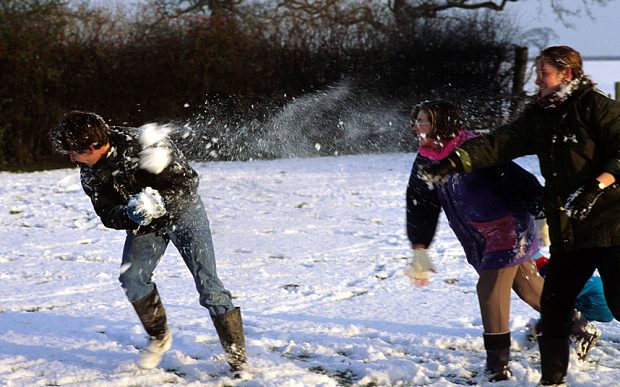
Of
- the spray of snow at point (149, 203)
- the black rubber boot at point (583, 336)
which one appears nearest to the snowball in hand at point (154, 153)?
the spray of snow at point (149, 203)

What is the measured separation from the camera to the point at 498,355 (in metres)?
4.12

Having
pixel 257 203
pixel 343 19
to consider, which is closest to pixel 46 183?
pixel 257 203

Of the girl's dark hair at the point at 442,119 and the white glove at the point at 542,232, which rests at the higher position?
the girl's dark hair at the point at 442,119

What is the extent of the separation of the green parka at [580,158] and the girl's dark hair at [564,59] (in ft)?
0.21

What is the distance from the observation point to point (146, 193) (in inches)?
156

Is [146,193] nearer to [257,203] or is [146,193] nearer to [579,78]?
[579,78]

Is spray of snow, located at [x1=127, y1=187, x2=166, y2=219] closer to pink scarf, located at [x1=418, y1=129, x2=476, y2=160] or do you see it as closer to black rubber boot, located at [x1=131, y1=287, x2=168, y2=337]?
black rubber boot, located at [x1=131, y1=287, x2=168, y2=337]

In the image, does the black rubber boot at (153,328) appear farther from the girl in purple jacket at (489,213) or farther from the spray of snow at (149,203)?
the girl in purple jacket at (489,213)

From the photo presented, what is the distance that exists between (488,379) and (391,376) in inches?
18.8

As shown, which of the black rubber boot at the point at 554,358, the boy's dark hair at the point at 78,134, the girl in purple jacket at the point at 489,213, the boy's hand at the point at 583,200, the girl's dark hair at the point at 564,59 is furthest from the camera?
the girl in purple jacket at the point at 489,213

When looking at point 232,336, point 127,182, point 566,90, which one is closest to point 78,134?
point 127,182

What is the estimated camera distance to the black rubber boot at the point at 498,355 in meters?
4.11

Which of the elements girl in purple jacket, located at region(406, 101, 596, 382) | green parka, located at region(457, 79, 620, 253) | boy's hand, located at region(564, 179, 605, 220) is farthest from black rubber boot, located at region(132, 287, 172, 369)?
boy's hand, located at region(564, 179, 605, 220)

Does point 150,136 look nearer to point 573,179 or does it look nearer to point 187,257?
point 187,257
